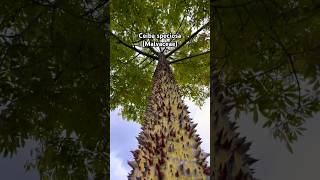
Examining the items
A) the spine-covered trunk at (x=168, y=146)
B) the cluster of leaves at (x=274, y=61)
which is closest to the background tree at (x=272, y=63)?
the cluster of leaves at (x=274, y=61)

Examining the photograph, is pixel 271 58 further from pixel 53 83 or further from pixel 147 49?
pixel 53 83

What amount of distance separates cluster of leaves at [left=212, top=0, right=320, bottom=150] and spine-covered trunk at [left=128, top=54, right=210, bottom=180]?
168mm

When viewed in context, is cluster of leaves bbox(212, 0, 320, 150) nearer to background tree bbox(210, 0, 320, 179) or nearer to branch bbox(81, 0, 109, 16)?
background tree bbox(210, 0, 320, 179)

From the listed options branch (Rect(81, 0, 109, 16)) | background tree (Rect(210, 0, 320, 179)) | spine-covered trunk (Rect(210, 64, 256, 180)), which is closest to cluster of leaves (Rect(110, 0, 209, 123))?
branch (Rect(81, 0, 109, 16))

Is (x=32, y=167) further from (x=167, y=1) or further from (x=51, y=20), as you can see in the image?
(x=167, y=1)

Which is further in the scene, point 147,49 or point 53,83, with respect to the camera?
point 147,49

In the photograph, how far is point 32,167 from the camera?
1271mm

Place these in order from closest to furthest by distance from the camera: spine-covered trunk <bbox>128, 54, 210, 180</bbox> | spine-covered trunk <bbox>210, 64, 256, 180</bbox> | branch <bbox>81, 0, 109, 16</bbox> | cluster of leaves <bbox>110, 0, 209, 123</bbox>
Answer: spine-covered trunk <bbox>210, 64, 256, 180</bbox>, spine-covered trunk <bbox>128, 54, 210, 180</bbox>, branch <bbox>81, 0, 109, 16</bbox>, cluster of leaves <bbox>110, 0, 209, 123</bbox>

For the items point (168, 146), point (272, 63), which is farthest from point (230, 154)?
point (272, 63)

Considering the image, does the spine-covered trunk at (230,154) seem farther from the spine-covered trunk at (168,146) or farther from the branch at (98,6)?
the branch at (98,6)

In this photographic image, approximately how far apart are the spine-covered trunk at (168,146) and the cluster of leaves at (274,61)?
17cm

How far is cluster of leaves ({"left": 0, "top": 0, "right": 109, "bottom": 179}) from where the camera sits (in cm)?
123

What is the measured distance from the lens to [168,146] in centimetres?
99

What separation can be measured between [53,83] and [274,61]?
631 millimetres
